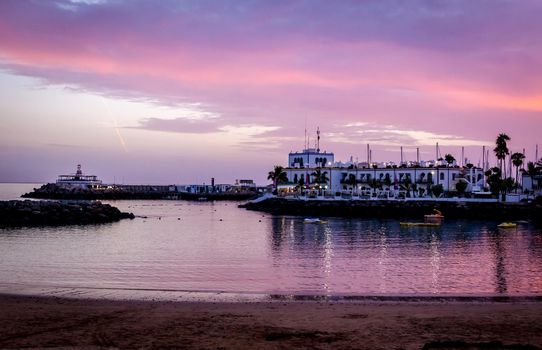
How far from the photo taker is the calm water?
28.5 metres

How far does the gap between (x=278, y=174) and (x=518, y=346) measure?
126 m

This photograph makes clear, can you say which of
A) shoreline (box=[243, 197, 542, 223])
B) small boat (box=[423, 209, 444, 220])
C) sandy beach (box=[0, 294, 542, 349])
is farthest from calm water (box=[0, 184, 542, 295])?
shoreline (box=[243, 197, 542, 223])

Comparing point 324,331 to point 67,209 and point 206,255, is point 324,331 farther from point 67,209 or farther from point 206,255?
point 67,209

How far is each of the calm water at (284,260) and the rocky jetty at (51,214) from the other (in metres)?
9.52

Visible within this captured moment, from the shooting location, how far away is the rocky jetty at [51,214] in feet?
233

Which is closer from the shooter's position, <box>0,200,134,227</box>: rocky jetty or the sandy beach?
the sandy beach

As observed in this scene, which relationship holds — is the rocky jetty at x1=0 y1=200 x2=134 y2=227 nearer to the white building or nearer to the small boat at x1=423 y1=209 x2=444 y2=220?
the small boat at x1=423 y1=209 x2=444 y2=220

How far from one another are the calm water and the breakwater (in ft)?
85.4

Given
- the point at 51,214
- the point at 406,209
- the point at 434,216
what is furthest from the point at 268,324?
the point at 406,209

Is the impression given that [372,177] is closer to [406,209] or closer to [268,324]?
[406,209]

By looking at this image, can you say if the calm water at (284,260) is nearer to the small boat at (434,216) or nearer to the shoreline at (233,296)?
the shoreline at (233,296)

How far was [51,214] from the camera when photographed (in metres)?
74.3

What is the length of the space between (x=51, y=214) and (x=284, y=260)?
45955 millimetres

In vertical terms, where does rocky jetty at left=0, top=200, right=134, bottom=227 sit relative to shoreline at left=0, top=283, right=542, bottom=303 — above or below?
above
